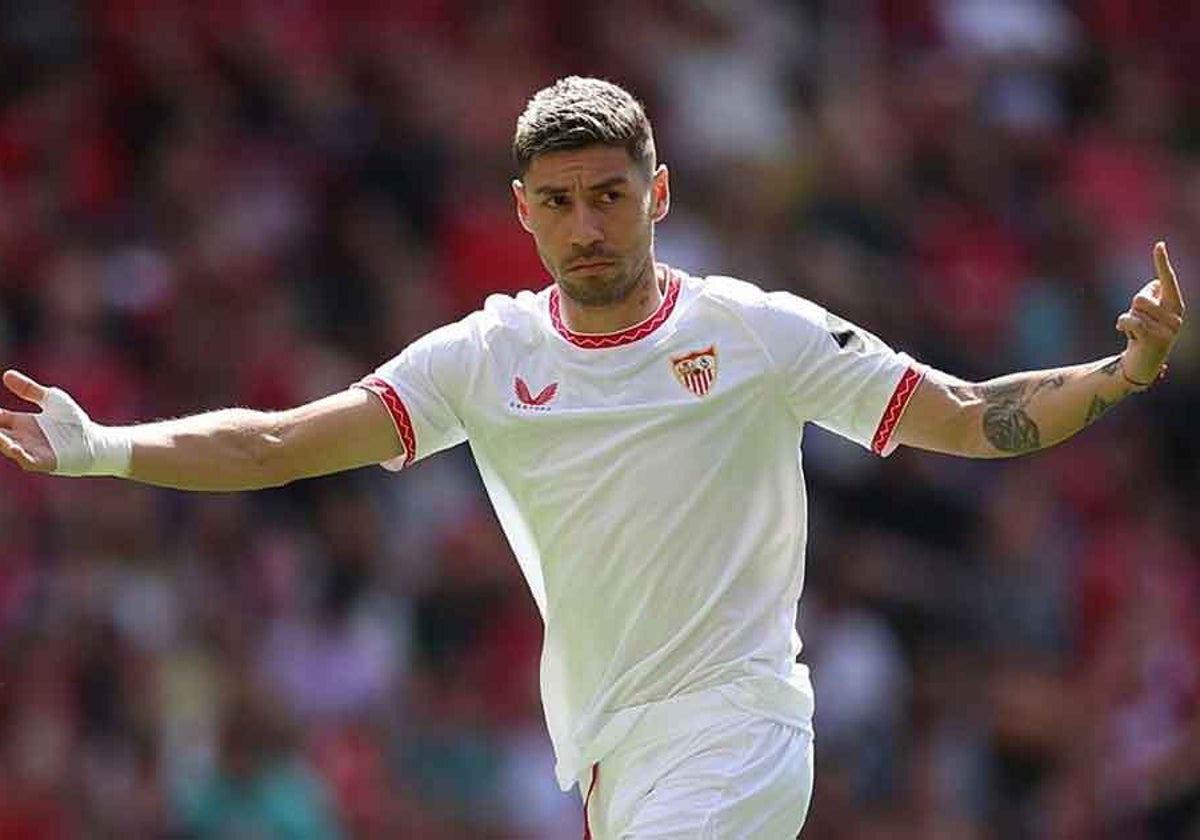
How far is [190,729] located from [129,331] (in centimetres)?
221

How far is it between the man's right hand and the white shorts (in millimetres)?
1590

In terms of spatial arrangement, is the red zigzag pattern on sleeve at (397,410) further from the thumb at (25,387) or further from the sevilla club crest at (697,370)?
the thumb at (25,387)

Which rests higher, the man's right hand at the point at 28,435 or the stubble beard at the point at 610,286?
the stubble beard at the point at 610,286

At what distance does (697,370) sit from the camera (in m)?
7.00

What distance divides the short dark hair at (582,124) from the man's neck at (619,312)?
299 millimetres

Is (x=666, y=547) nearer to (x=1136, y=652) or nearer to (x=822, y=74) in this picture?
(x=1136, y=652)

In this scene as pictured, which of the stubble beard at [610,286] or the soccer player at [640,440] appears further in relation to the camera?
the stubble beard at [610,286]

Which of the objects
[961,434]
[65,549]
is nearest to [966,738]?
[65,549]

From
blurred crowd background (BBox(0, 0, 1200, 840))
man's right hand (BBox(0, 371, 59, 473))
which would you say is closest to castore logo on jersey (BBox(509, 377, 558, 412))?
man's right hand (BBox(0, 371, 59, 473))

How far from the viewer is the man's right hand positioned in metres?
6.73

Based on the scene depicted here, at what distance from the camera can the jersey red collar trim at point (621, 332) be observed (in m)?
7.08

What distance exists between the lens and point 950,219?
15219 millimetres

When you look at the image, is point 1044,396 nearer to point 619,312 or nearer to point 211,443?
point 619,312

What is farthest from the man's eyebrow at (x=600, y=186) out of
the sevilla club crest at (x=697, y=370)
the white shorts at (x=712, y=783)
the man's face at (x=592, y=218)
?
the white shorts at (x=712, y=783)
